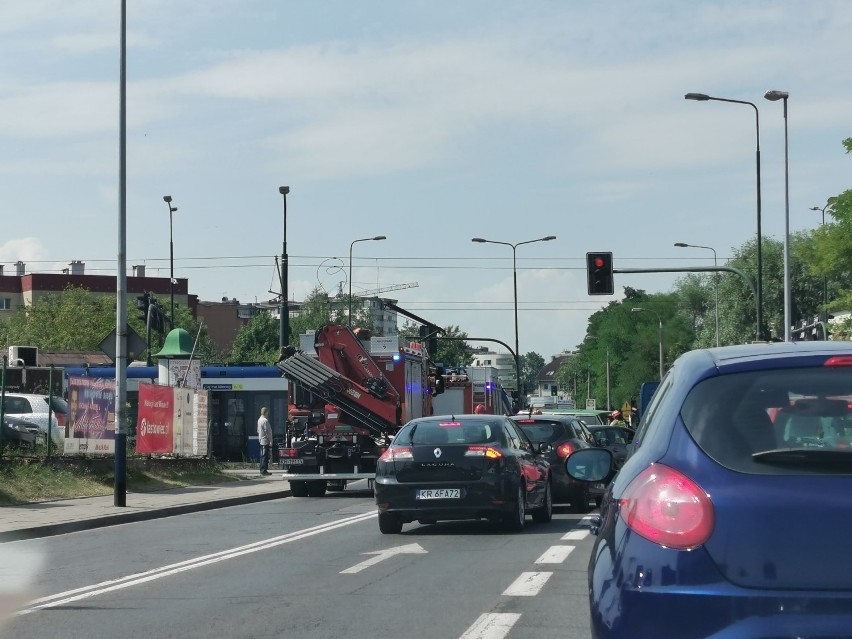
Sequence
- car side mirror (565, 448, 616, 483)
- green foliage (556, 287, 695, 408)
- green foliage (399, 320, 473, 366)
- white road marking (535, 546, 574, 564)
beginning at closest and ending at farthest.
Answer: car side mirror (565, 448, 616, 483)
white road marking (535, 546, 574, 564)
green foliage (399, 320, 473, 366)
green foliage (556, 287, 695, 408)

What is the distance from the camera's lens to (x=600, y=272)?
34062mm

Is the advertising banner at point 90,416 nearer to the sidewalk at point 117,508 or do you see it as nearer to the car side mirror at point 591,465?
the sidewalk at point 117,508

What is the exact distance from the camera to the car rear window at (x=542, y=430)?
21719 millimetres

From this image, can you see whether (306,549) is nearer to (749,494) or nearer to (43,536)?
(43,536)

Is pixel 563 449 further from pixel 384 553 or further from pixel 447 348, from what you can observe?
pixel 447 348

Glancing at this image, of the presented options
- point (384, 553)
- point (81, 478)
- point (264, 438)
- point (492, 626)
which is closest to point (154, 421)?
point (81, 478)

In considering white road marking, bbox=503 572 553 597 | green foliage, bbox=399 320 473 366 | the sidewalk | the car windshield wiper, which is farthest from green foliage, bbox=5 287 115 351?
the car windshield wiper

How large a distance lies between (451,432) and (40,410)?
1865cm

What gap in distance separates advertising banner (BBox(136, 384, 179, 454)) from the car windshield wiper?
2863cm

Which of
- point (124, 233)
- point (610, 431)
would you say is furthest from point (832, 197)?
point (124, 233)

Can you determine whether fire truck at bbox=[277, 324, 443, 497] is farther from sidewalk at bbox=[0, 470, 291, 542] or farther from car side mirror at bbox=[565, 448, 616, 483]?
car side mirror at bbox=[565, 448, 616, 483]

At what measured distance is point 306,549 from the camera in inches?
607

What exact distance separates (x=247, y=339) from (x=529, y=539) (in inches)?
4407

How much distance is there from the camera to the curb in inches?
706
